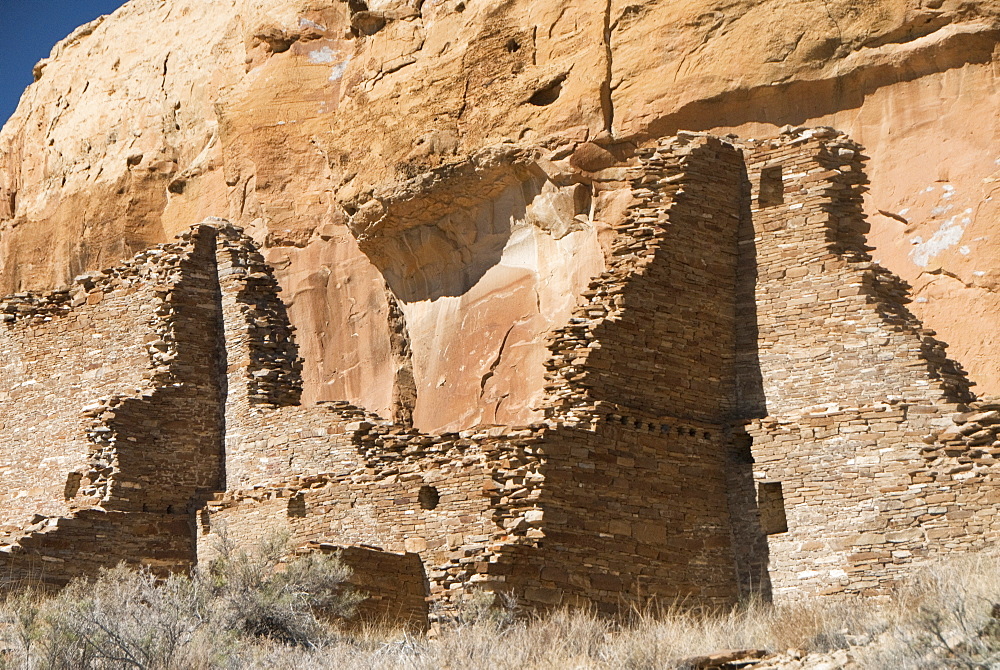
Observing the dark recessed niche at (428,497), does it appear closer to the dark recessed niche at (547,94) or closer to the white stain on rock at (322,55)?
the dark recessed niche at (547,94)

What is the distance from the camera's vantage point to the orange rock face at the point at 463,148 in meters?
23.4

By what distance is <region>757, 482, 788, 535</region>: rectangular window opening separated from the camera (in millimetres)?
17375

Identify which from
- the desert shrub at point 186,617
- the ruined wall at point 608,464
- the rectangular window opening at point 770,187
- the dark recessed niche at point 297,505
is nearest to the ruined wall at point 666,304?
the ruined wall at point 608,464

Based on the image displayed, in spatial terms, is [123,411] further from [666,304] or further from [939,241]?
[939,241]

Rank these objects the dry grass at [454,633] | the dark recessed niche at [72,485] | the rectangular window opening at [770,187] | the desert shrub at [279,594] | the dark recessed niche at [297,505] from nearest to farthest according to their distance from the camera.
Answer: the dry grass at [454,633] → the desert shrub at [279,594] → the rectangular window opening at [770,187] → the dark recessed niche at [297,505] → the dark recessed niche at [72,485]

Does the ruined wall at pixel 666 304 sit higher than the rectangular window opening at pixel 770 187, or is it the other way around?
the rectangular window opening at pixel 770 187

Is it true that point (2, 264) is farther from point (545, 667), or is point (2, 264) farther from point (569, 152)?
point (545, 667)

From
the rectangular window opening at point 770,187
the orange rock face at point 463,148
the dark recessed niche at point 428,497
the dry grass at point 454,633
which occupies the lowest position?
the dry grass at point 454,633

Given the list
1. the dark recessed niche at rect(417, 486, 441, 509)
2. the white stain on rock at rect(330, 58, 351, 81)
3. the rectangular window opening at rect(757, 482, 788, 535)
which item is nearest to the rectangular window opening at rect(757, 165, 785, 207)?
the rectangular window opening at rect(757, 482, 788, 535)

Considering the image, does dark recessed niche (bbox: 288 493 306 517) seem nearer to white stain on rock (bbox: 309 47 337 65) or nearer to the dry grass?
the dry grass

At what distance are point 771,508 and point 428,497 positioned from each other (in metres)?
3.76

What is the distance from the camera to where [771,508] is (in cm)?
1745

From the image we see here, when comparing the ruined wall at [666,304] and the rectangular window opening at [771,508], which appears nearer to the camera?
the rectangular window opening at [771,508]

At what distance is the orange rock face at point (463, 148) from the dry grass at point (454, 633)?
10.00 m
